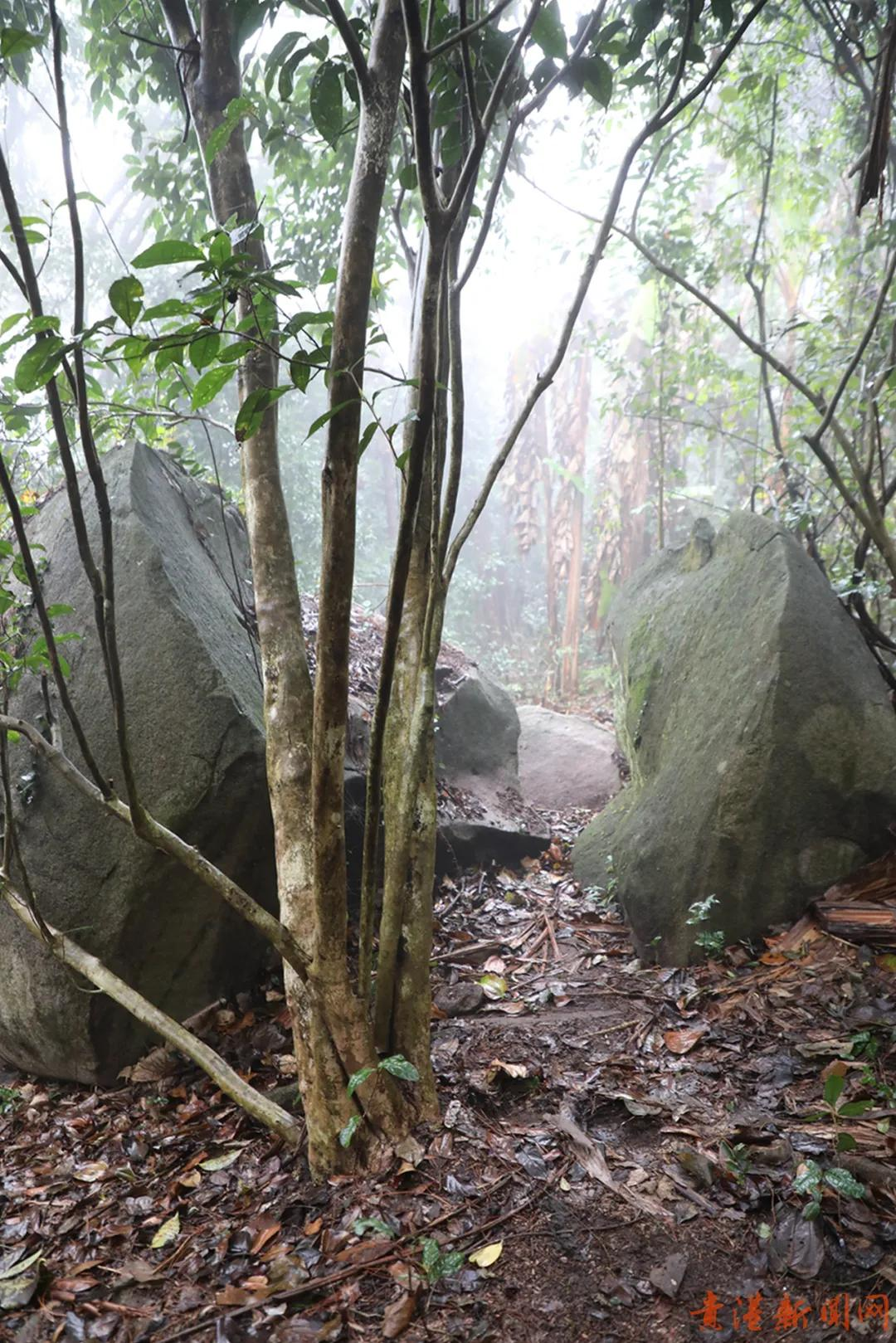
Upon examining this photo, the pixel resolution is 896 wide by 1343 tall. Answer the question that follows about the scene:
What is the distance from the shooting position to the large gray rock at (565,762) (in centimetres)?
668

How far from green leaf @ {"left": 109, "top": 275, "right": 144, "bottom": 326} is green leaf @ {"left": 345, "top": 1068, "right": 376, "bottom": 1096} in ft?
5.72

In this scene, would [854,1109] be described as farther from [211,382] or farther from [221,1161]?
[211,382]

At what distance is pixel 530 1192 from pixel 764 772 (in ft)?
6.52

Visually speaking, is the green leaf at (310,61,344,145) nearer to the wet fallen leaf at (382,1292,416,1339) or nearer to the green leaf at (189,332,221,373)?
the green leaf at (189,332,221,373)

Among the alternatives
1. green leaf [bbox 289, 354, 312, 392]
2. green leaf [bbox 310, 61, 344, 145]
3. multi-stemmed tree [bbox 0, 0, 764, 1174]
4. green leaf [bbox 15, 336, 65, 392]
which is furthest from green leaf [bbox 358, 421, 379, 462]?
green leaf [bbox 310, 61, 344, 145]

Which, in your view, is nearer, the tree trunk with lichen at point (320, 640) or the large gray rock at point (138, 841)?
the tree trunk with lichen at point (320, 640)

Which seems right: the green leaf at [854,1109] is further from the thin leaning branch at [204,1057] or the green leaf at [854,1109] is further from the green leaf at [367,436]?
the green leaf at [367,436]

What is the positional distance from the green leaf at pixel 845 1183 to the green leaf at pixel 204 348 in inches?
86.2

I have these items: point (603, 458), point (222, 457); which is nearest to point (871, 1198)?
point (222, 457)

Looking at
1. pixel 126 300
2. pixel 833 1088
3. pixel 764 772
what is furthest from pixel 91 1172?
pixel 764 772

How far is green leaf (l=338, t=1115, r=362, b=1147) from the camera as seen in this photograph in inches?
77.6

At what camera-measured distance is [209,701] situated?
123 inches

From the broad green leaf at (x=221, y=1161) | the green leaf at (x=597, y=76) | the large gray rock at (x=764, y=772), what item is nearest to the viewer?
the green leaf at (x=597, y=76)

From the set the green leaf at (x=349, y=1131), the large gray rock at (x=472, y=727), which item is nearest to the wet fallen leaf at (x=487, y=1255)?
the green leaf at (x=349, y=1131)
